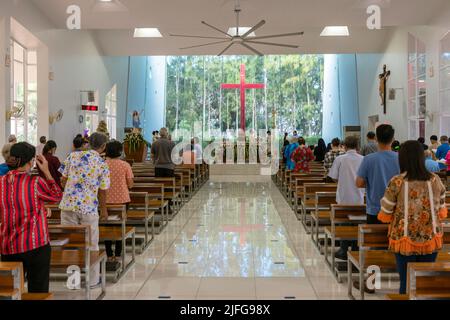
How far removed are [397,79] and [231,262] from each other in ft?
47.2

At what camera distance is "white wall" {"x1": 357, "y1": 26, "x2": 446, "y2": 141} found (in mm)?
15305

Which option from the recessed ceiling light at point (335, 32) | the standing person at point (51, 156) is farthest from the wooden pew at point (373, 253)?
the recessed ceiling light at point (335, 32)

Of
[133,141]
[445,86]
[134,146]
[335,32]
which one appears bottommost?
[134,146]

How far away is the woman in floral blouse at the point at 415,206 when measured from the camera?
3463mm

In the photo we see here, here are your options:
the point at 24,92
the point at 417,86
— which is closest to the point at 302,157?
the point at 417,86

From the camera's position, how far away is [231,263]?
6.32 meters

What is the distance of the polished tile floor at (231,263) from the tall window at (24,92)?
5594 millimetres

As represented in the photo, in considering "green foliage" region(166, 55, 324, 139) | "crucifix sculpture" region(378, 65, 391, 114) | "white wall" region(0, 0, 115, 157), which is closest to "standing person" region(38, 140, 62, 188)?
"white wall" region(0, 0, 115, 157)

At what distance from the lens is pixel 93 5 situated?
45.2 feet

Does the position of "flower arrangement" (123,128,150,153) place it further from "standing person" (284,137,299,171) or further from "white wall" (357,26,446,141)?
"white wall" (357,26,446,141)

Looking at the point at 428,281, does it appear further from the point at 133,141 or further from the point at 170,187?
the point at 133,141
